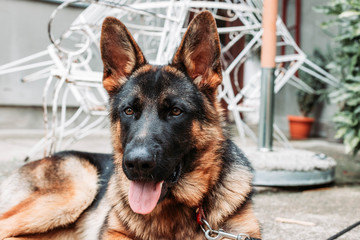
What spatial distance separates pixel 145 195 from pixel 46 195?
97cm

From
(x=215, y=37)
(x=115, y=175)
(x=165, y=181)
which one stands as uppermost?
(x=215, y=37)

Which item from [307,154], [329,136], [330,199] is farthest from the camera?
[329,136]

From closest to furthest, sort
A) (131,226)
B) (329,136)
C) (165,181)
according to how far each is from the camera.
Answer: (165,181) → (131,226) → (329,136)

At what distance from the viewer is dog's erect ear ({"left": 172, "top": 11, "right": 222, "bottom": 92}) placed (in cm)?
201

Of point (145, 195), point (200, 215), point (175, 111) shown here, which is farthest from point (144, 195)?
point (175, 111)

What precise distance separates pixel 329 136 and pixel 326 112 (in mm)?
568

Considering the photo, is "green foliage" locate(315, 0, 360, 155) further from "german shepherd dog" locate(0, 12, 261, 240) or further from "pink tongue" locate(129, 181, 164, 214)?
"pink tongue" locate(129, 181, 164, 214)

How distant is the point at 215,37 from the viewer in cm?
202

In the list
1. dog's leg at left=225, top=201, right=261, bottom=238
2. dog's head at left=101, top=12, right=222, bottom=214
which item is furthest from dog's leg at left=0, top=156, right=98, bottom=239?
dog's leg at left=225, top=201, right=261, bottom=238

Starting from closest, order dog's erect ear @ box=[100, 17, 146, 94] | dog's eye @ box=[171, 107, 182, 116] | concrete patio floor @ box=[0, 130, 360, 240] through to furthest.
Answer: dog's eye @ box=[171, 107, 182, 116] → dog's erect ear @ box=[100, 17, 146, 94] → concrete patio floor @ box=[0, 130, 360, 240]

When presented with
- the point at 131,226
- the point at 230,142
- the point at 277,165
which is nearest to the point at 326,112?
the point at 277,165

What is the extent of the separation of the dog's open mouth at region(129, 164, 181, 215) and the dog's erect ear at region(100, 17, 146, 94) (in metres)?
0.70

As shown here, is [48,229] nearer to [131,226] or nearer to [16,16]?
[131,226]

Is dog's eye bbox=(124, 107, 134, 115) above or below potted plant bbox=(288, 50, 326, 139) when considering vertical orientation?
above
